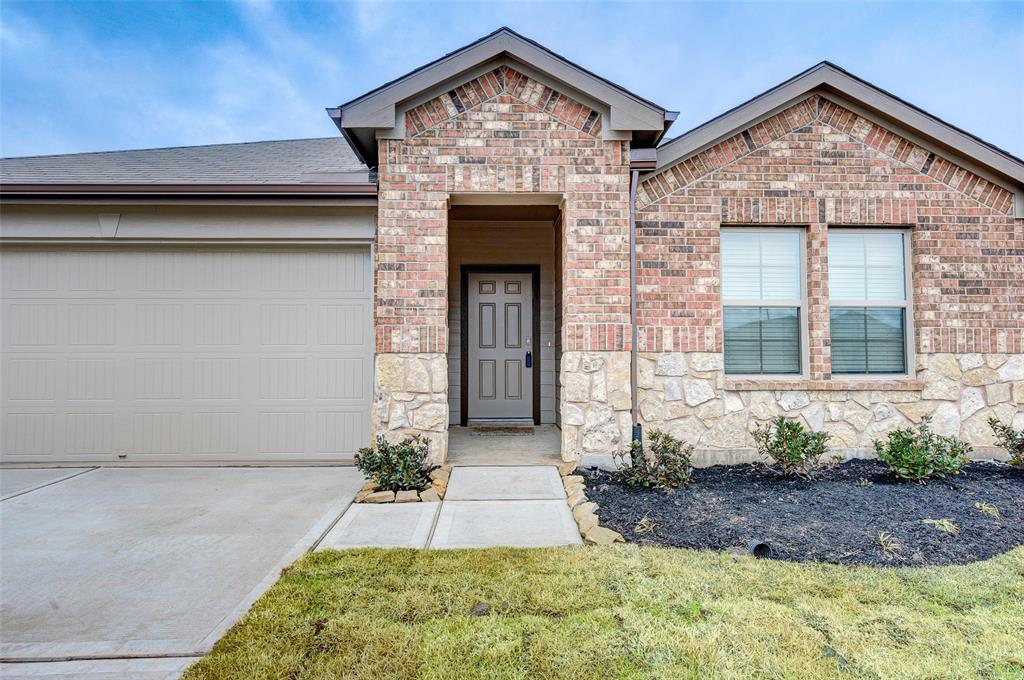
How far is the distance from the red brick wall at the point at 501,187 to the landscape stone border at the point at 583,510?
1.20 m

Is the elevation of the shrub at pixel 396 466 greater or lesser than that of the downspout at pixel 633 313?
lesser

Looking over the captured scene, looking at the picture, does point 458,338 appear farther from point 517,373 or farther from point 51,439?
point 51,439

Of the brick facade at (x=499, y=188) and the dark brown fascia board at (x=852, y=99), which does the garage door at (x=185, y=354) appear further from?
the dark brown fascia board at (x=852, y=99)

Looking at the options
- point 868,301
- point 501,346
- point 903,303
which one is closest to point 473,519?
point 501,346

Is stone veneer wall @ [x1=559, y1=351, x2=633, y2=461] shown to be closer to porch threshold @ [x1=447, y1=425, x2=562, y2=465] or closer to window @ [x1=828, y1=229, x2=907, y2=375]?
porch threshold @ [x1=447, y1=425, x2=562, y2=465]

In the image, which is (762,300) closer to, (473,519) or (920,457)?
(920,457)

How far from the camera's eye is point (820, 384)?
5.52 meters

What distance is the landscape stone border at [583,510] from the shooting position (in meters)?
3.47

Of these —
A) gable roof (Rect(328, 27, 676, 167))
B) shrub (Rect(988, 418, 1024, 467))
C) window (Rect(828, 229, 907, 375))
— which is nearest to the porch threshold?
window (Rect(828, 229, 907, 375))

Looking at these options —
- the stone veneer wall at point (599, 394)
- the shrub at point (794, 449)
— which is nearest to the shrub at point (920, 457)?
the shrub at point (794, 449)

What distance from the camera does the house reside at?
523 cm

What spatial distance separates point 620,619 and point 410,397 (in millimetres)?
3159

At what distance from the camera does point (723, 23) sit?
65.5ft

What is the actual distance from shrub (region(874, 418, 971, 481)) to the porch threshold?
2.96 m
